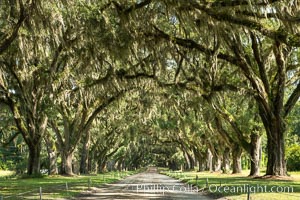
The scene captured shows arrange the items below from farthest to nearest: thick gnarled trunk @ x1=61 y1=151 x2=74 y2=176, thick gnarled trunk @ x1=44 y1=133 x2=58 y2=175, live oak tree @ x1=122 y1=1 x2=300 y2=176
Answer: thick gnarled trunk @ x1=44 y1=133 x2=58 y2=175 < thick gnarled trunk @ x1=61 y1=151 x2=74 y2=176 < live oak tree @ x1=122 y1=1 x2=300 y2=176

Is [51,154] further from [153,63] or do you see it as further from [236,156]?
[153,63]

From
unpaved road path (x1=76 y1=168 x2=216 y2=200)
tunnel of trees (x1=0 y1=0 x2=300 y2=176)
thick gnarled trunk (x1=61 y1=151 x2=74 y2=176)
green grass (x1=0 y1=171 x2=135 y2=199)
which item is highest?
tunnel of trees (x1=0 y1=0 x2=300 y2=176)

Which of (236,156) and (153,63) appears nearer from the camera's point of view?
(153,63)

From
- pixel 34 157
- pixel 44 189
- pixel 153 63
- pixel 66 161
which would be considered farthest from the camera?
pixel 66 161

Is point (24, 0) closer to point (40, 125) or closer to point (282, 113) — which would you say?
point (282, 113)

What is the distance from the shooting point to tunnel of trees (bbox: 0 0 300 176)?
14523mm

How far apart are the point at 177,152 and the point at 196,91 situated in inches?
2533

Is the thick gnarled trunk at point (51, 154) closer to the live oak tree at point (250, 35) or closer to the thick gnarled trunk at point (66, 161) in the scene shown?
the thick gnarled trunk at point (66, 161)

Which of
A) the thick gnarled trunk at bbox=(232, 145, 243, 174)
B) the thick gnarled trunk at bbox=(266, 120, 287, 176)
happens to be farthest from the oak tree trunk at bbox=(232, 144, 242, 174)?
the thick gnarled trunk at bbox=(266, 120, 287, 176)

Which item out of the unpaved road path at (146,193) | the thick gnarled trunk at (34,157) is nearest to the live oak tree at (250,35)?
the unpaved road path at (146,193)

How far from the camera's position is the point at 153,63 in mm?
22625

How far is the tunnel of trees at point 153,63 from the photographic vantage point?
14523 mm

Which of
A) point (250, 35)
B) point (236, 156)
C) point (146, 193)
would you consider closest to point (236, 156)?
point (236, 156)

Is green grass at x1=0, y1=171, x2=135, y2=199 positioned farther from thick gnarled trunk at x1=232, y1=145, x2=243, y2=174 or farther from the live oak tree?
thick gnarled trunk at x1=232, y1=145, x2=243, y2=174
